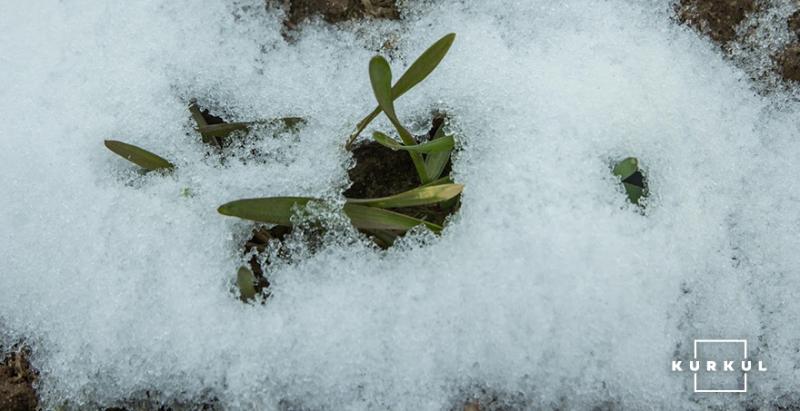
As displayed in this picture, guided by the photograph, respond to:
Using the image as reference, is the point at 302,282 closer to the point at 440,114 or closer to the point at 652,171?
the point at 440,114

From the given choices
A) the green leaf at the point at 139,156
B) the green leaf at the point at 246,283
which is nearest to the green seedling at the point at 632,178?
the green leaf at the point at 246,283

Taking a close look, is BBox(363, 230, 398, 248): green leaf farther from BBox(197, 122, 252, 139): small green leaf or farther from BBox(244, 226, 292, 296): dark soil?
BBox(197, 122, 252, 139): small green leaf

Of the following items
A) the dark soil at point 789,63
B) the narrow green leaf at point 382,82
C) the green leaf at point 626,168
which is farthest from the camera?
the dark soil at point 789,63

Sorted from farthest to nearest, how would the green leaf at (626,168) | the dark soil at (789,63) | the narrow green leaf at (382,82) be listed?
the dark soil at (789,63) < the green leaf at (626,168) < the narrow green leaf at (382,82)

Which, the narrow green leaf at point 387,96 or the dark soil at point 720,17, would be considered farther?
the dark soil at point 720,17

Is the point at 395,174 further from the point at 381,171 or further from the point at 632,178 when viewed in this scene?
the point at 632,178

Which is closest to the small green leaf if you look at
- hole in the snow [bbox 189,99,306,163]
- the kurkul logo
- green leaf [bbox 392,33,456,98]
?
hole in the snow [bbox 189,99,306,163]

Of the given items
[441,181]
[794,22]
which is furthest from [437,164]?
[794,22]

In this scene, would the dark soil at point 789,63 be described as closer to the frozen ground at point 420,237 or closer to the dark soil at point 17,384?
the frozen ground at point 420,237
